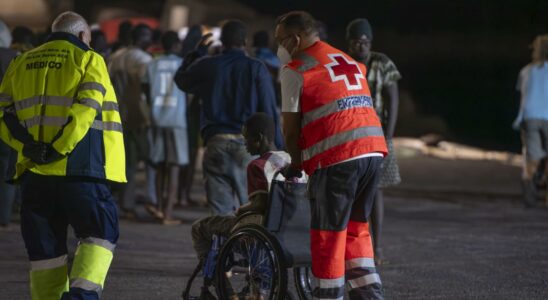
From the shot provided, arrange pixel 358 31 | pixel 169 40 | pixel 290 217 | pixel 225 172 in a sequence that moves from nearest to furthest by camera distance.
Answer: pixel 290 217 → pixel 225 172 → pixel 358 31 → pixel 169 40

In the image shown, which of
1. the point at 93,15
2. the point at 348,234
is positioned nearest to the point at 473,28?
the point at 93,15

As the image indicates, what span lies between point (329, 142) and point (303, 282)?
1.18 metres

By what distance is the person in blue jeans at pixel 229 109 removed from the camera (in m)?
9.68

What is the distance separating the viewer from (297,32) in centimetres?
715

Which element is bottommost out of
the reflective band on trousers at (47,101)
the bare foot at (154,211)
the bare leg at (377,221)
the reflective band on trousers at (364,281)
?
the bare foot at (154,211)

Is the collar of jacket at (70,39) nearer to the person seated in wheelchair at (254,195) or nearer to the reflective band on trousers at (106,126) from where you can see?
the reflective band on trousers at (106,126)

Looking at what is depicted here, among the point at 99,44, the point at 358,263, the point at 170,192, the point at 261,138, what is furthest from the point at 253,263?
the point at 99,44

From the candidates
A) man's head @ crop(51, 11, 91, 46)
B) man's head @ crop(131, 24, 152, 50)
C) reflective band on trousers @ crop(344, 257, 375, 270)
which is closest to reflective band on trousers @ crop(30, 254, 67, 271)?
man's head @ crop(51, 11, 91, 46)

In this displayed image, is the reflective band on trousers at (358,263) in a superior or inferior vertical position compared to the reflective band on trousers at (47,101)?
inferior

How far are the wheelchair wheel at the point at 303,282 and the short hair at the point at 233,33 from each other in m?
2.56

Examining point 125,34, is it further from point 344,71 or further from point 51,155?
point 51,155

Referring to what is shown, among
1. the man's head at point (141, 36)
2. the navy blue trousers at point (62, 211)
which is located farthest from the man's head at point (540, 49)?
the navy blue trousers at point (62, 211)

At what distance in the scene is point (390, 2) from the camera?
6619 cm

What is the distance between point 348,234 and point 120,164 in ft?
4.50
